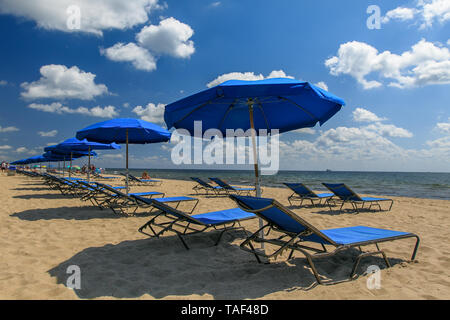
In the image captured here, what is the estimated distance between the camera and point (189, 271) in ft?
8.96

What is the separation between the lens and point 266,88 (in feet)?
8.55

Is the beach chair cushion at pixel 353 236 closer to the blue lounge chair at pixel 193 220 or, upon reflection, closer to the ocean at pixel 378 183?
the blue lounge chair at pixel 193 220

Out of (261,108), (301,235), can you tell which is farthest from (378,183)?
(301,235)

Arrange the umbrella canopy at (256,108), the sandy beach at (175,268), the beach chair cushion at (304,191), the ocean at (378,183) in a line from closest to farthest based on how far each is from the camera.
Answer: the sandy beach at (175,268)
the umbrella canopy at (256,108)
the beach chair cushion at (304,191)
the ocean at (378,183)

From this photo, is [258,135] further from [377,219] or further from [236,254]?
[377,219]

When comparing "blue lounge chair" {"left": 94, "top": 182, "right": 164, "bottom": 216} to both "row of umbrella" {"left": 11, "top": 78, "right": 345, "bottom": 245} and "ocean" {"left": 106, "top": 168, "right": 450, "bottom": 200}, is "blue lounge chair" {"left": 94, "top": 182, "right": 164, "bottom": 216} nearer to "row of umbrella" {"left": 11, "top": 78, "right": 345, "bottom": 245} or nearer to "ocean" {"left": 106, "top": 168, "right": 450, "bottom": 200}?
"row of umbrella" {"left": 11, "top": 78, "right": 345, "bottom": 245}

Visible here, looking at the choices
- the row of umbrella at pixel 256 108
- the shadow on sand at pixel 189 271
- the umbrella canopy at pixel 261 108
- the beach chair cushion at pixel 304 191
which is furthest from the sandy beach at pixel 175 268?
the beach chair cushion at pixel 304 191

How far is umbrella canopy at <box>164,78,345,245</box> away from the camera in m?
2.61

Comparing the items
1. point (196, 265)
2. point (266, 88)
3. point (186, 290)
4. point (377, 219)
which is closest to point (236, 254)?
point (196, 265)

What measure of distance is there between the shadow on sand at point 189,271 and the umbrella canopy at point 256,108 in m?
0.93

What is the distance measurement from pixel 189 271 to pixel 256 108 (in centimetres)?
261

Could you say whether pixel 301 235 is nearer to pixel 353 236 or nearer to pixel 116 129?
pixel 353 236

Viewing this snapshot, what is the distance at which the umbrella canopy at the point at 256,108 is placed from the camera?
261 centimetres
